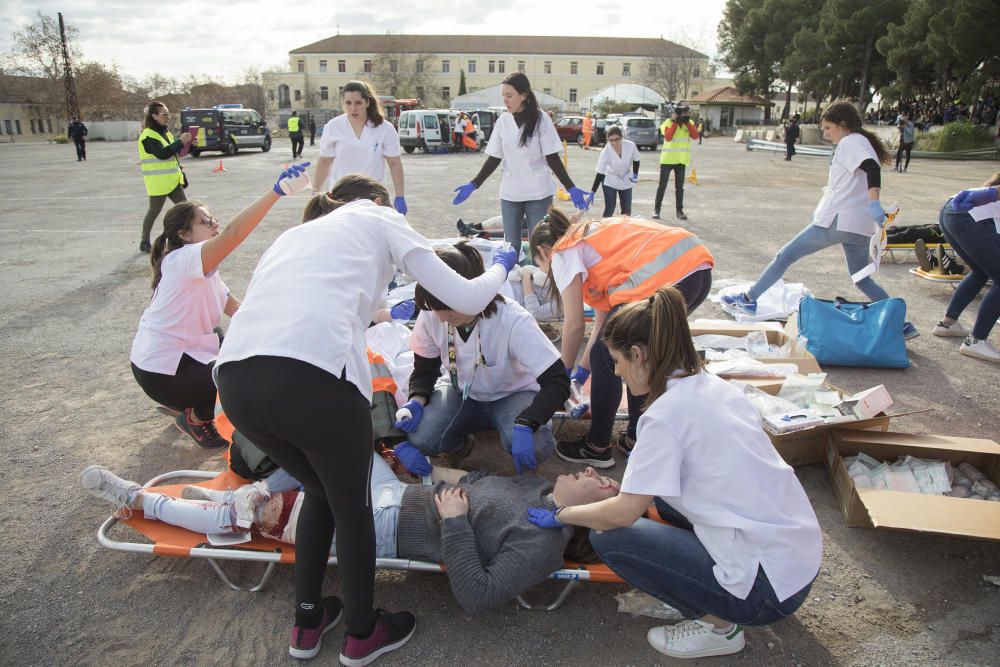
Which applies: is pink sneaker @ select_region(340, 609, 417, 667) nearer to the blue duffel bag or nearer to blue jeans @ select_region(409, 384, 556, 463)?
blue jeans @ select_region(409, 384, 556, 463)

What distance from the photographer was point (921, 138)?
22328 millimetres

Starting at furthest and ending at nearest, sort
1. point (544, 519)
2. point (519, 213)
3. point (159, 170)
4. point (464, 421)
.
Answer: point (159, 170) → point (519, 213) → point (464, 421) → point (544, 519)

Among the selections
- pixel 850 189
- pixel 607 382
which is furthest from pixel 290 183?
pixel 850 189

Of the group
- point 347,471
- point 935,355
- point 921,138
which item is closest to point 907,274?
point 935,355

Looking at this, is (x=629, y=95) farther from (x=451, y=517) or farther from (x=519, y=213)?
(x=451, y=517)

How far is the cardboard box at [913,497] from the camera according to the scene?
2.12 meters

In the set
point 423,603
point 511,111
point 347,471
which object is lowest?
point 423,603

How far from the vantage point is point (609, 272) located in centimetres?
273

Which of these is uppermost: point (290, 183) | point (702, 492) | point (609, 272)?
point (290, 183)

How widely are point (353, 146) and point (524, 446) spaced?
319 cm

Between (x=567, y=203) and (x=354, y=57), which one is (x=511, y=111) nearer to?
(x=567, y=203)

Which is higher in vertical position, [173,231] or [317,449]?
[173,231]

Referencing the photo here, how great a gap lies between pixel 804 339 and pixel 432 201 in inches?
→ 298

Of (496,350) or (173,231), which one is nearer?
(496,350)
